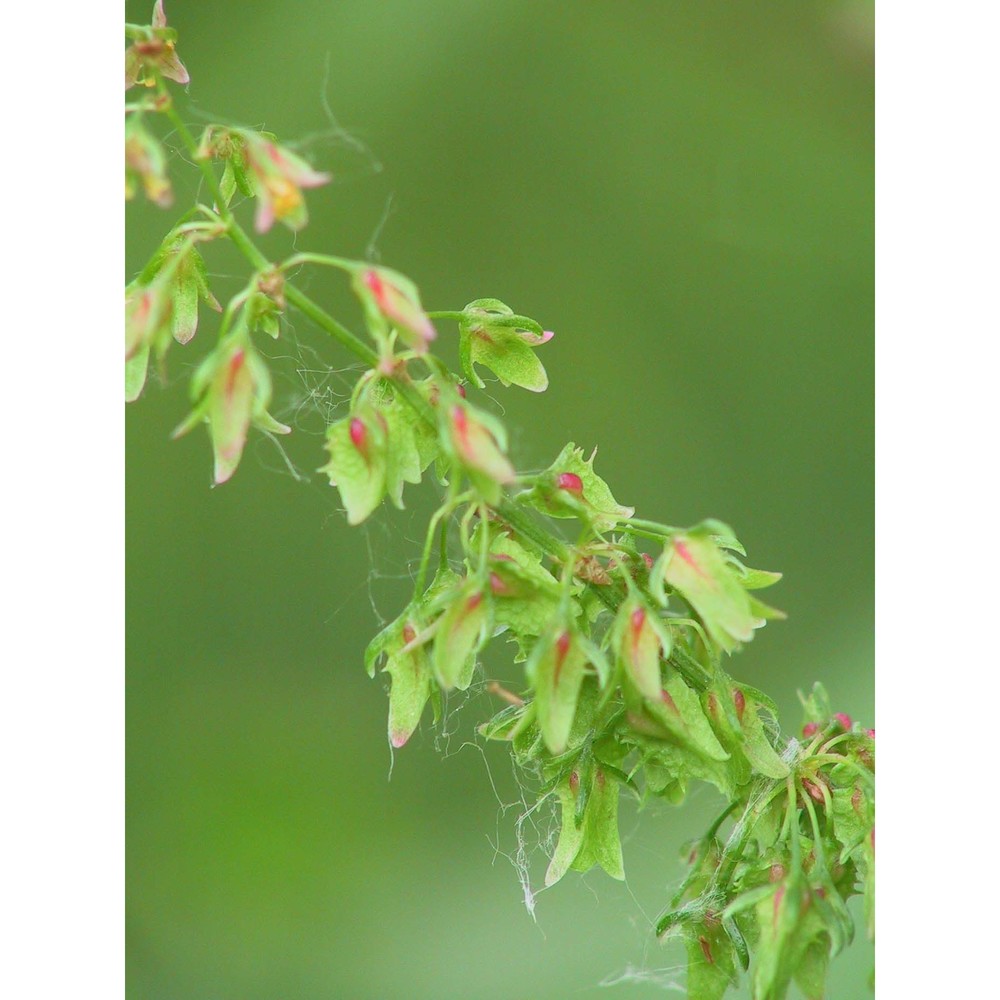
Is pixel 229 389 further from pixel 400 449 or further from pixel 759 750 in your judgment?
pixel 759 750

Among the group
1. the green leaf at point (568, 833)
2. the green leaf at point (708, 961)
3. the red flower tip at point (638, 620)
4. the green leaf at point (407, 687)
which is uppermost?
the red flower tip at point (638, 620)

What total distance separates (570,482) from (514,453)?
1.27 feet

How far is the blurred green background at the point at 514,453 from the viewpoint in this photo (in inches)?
31.4

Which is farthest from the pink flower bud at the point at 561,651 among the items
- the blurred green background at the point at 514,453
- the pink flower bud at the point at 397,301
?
the blurred green background at the point at 514,453

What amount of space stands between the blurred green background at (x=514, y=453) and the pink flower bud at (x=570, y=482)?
33 centimetres

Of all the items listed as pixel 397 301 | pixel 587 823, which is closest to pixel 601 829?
pixel 587 823

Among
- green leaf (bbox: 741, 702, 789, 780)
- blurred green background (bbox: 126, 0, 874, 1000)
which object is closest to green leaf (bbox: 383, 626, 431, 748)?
green leaf (bbox: 741, 702, 789, 780)

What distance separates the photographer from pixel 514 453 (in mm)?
827

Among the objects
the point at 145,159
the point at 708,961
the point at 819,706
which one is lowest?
the point at 708,961

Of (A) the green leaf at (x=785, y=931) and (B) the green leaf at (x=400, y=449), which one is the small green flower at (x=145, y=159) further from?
(A) the green leaf at (x=785, y=931)

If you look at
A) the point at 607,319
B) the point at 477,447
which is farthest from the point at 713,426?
the point at 477,447

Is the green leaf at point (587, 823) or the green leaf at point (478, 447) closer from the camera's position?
the green leaf at point (478, 447)

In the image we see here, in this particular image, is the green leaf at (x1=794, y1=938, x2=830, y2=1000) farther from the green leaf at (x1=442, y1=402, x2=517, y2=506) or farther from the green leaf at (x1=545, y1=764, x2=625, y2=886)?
the green leaf at (x1=442, y1=402, x2=517, y2=506)
